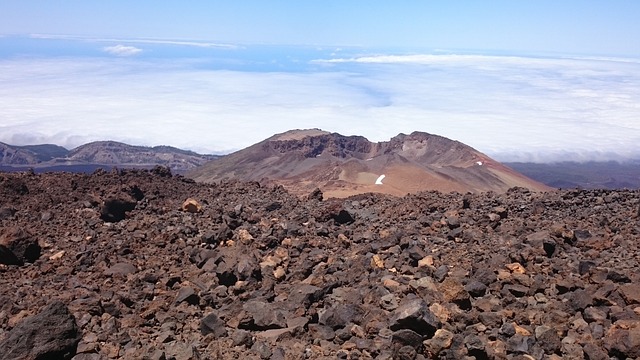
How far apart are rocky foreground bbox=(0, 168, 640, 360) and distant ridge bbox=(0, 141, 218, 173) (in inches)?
2819

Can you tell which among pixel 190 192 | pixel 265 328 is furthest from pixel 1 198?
pixel 265 328

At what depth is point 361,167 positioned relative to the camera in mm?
40625

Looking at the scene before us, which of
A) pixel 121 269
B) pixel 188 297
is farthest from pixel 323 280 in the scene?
pixel 121 269

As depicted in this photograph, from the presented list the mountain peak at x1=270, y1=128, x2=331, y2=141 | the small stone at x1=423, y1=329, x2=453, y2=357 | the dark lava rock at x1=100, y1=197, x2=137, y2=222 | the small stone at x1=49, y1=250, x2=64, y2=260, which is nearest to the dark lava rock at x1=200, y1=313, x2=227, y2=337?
the small stone at x1=423, y1=329, x2=453, y2=357

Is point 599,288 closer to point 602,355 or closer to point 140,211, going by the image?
point 602,355

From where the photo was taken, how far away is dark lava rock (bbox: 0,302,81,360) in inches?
229

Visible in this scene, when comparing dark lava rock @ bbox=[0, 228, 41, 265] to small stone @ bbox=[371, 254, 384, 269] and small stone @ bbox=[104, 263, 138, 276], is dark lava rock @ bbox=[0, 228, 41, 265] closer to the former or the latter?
small stone @ bbox=[104, 263, 138, 276]

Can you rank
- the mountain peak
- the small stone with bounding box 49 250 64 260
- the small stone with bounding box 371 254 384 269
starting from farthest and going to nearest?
the mountain peak < the small stone with bounding box 49 250 64 260 < the small stone with bounding box 371 254 384 269

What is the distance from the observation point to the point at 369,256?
29.1 feet

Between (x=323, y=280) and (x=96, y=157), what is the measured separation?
8848 centimetres

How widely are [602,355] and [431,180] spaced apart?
33.1m

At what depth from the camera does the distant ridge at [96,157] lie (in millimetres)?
81750

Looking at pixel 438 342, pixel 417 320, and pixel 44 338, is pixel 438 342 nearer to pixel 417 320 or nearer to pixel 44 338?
pixel 417 320

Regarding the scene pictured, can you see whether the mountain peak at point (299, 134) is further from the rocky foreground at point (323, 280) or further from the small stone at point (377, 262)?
the small stone at point (377, 262)
